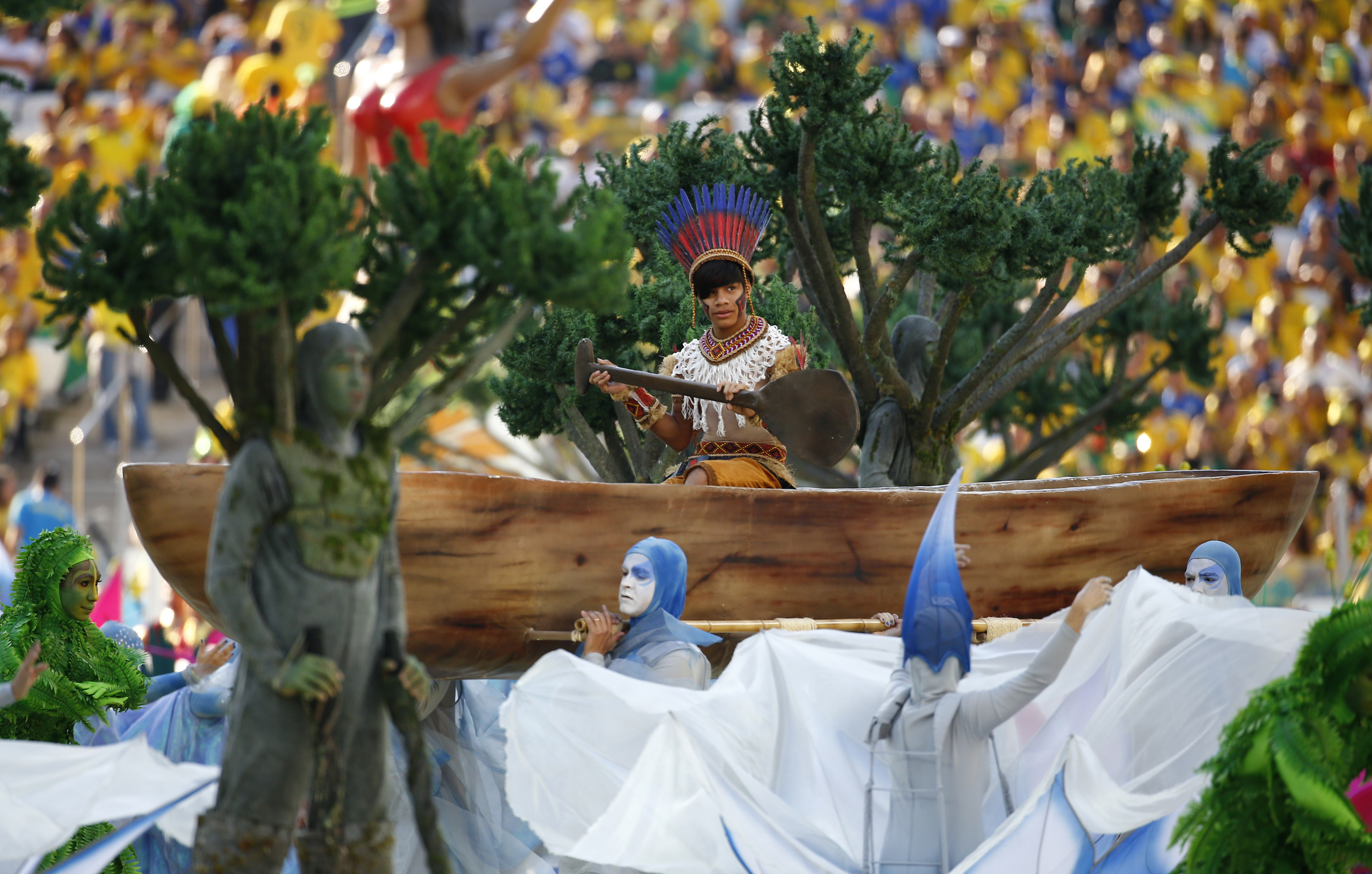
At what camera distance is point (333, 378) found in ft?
7.20

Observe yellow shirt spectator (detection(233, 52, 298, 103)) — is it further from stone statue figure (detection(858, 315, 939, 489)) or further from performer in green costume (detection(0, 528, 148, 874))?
performer in green costume (detection(0, 528, 148, 874))

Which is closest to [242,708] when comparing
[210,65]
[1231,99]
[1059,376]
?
[1059,376]

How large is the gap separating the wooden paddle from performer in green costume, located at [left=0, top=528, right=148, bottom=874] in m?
1.29

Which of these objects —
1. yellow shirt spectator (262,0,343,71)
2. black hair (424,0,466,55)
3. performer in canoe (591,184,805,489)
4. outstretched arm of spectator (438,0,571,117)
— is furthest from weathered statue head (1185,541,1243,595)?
yellow shirt spectator (262,0,343,71)

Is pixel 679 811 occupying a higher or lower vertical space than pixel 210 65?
lower

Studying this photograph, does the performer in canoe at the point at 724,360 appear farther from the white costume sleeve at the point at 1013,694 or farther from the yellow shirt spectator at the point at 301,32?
the yellow shirt spectator at the point at 301,32

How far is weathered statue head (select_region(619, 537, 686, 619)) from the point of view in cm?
315

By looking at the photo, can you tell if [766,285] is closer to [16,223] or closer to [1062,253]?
[1062,253]

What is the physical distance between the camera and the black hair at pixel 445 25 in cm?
880

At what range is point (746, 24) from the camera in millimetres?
16016

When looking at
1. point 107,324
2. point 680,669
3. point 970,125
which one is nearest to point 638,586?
point 680,669

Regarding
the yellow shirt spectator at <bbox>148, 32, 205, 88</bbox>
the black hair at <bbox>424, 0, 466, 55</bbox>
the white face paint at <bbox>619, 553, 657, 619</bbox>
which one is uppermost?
the yellow shirt spectator at <bbox>148, 32, 205, 88</bbox>

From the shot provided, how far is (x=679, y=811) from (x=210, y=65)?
10551mm

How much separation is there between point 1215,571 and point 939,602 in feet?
3.05
